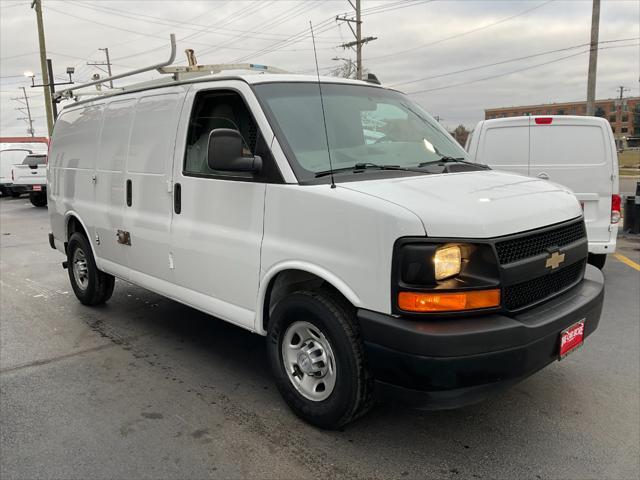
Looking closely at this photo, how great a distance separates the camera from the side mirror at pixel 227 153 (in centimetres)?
330

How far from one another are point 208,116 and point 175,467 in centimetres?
238

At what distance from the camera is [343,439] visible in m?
3.25

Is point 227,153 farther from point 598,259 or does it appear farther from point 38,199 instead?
point 38,199

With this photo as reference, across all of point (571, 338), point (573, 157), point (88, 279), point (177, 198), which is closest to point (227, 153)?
point (177, 198)

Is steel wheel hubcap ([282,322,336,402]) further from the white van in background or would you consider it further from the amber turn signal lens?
the white van in background

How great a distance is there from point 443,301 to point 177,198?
2.31 meters

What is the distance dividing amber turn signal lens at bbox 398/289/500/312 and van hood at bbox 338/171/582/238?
0.30m

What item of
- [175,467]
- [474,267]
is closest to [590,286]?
[474,267]

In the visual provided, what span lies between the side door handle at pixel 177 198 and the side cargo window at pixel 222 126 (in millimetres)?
140

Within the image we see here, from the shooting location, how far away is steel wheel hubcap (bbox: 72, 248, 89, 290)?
601 centimetres

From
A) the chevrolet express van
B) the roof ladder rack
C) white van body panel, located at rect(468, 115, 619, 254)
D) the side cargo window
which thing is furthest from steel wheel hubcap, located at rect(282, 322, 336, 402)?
white van body panel, located at rect(468, 115, 619, 254)

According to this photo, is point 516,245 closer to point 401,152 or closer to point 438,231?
point 438,231

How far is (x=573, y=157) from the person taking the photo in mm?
6980

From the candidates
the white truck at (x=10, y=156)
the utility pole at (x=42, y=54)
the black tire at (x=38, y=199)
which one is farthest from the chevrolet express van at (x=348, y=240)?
the utility pole at (x=42, y=54)
